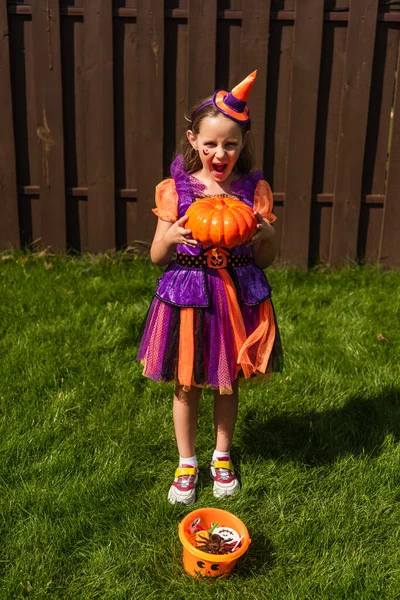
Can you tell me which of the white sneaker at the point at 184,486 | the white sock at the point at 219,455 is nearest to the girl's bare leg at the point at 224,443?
the white sock at the point at 219,455

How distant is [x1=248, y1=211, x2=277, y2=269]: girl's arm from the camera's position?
8.82 ft

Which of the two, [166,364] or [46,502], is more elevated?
[166,364]

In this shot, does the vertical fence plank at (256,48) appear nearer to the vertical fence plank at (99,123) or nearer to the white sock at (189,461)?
the vertical fence plank at (99,123)

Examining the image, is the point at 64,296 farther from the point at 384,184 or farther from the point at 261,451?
the point at 384,184

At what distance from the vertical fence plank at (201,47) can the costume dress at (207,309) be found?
2.55 m

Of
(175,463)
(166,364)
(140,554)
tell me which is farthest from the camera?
(175,463)

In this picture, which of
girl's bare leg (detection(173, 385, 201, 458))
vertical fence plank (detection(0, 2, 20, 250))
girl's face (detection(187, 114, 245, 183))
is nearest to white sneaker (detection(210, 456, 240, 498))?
girl's bare leg (detection(173, 385, 201, 458))

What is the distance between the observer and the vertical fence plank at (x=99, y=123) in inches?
201

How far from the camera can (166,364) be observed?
9.25ft

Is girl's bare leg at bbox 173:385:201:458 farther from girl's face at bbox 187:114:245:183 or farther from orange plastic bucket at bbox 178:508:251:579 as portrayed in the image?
girl's face at bbox 187:114:245:183

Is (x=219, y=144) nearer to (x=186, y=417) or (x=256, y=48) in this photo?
(x=186, y=417)

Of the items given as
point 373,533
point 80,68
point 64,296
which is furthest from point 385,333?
point 80,68

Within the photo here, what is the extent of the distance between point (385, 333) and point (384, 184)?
1.52m

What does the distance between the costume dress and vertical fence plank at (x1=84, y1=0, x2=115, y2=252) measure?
2656 mm
